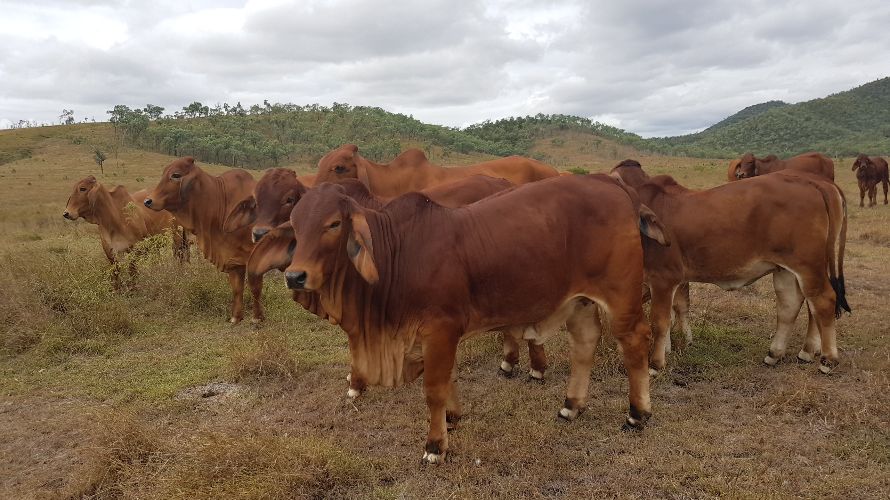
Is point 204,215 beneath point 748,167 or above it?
beneath

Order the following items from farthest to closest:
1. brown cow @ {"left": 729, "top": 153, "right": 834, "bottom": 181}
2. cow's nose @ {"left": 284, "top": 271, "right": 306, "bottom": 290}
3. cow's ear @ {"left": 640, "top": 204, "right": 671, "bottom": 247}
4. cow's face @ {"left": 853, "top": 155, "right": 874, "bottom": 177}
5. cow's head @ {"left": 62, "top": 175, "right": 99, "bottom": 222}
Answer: cow's face @ {"left": 853, "top": 155, "right": 874, "bottom": 177} < brown cow @ {"left": 729, "top": 153, "right": 834, "bottom": 181} < cow's head @ {"left": 62, "top": 175, "right": 99, "bottom": 222} < cow's ear @ {"left": 640, "top": 204, "right": 671, "bottom": 247} < cow's nose @ {"left": 284, "top": 271, "right": 306, "bottom": 290}

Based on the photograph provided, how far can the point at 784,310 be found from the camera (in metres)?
6.03

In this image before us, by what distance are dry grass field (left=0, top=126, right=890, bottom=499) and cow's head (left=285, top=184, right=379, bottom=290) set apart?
51.1 inches

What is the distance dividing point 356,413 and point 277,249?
1.81m

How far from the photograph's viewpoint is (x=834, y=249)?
19.2 ft

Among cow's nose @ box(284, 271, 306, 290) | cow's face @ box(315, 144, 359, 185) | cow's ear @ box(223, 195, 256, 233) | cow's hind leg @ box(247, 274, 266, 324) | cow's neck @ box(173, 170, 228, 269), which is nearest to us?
cow's nose @ box(284, 271, 306, 290)

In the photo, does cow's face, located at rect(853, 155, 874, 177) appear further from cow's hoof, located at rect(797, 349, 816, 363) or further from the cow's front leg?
the cow's front leg

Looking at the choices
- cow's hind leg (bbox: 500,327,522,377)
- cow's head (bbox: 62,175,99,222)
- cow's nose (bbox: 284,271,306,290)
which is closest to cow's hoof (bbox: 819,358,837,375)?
cow's hind leg (bbox: 500,327,522,377)

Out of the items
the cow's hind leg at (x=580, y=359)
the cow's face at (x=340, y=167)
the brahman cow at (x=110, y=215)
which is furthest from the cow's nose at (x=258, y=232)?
the brahman cow at (x=110, y=215)

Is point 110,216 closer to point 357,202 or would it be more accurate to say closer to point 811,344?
point 357,202

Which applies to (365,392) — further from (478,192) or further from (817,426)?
→ (817,426)

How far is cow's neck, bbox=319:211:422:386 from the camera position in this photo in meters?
3.94

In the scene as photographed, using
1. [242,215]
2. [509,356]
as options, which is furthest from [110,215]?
[509,356]

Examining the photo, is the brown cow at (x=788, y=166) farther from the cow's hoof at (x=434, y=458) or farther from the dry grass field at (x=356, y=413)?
the cow's hoof at (x=434, y=458)
